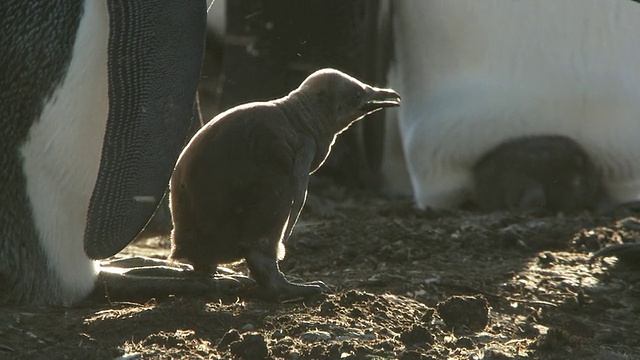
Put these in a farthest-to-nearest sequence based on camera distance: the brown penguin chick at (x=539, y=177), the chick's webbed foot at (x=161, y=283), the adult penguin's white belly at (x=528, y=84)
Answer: the adult penguin's white belly at (x=528, y=84) < the brown penguin chick at (x=539, y=177) < the chick's webbed foot at (x=161, y=283)

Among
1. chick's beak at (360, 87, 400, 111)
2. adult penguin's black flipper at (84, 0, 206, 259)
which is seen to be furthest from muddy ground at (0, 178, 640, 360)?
chick's beak at (360, 87, 400, 111)

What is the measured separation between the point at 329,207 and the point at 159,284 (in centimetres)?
243

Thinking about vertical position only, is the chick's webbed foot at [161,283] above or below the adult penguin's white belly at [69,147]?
below

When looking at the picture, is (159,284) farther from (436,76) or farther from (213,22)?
A: (213,22)

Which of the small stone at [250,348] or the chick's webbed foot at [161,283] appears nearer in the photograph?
the small stone at [250,348]

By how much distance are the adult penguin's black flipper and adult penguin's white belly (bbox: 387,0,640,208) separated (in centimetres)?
266

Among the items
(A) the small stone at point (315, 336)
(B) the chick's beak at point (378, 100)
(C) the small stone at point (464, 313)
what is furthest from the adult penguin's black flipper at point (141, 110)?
(C) the small stone at point (464, 313)

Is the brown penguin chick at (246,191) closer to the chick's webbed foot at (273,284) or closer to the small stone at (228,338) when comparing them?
the chick's webbed foot at (273,284)

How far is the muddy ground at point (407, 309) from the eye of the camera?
3055mm

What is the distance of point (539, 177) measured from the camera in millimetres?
5879

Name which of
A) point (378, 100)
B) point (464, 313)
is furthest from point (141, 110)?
point (464, 313)

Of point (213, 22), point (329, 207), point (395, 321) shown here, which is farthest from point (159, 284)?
point (213, 22)

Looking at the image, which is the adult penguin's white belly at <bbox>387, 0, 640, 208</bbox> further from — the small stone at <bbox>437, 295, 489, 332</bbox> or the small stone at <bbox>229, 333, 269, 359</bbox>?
the small stone at <bbox>229, 333, 269, 359</bbox>

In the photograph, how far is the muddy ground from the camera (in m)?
3.05
